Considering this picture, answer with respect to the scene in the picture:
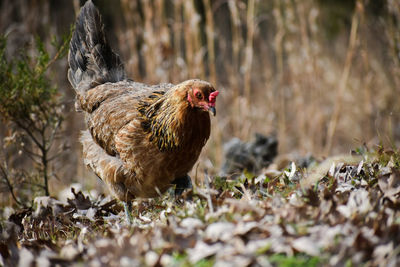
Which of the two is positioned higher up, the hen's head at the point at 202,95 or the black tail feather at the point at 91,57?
the black tail feather at the point at 91,57

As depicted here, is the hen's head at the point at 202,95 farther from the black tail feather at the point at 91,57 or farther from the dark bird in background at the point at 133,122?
the black tail feather at the point at 91,57

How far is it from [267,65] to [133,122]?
2.79 metres

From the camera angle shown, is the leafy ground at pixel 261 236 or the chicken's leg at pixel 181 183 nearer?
the leafy ground at pixel 261 236

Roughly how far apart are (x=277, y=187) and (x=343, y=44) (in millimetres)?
5458

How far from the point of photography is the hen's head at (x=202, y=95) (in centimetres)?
289

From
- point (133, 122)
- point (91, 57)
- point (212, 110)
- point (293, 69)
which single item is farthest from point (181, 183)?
point (293, 69)

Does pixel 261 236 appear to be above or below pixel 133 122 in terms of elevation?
below

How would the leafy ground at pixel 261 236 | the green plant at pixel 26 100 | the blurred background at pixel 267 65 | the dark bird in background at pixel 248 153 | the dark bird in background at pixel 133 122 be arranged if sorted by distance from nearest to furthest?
1. the leafy ground at pixel 261 236
2. the dark bird in background at pixel 133 122
3. the green plant at pixel 26 100
4. the dark bird in background at pixel 248 153
5. the blurred background at pixel 267 65

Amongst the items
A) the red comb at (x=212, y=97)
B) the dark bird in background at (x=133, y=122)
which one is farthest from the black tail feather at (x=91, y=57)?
the red comb at (x=212, y=97)

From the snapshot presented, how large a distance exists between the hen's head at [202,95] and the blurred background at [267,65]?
1.98ft

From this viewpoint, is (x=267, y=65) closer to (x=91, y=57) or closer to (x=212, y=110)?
(x=91, y=57)

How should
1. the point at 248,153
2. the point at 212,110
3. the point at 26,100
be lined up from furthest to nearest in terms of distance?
the point at 248,153, the point at 26,100, the point at 212,110

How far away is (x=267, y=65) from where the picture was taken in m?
5.65

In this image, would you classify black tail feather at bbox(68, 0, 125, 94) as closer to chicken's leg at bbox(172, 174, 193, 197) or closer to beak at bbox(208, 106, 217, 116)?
chicken's leg at bbox(172, 174, 193, 197)
